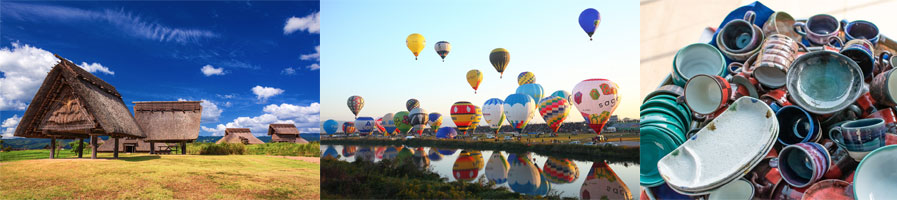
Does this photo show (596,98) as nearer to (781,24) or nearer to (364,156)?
(364,156)

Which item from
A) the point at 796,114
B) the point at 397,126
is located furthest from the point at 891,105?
the point at 397,126

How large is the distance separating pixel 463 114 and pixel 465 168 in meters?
11.9

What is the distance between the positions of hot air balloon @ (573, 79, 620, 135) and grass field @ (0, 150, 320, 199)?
11618 millimetres

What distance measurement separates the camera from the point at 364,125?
30.5m

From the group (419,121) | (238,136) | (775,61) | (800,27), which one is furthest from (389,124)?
(775,61)

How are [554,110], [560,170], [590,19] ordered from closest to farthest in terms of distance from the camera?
[560,170] → [590,19] → [554,110]

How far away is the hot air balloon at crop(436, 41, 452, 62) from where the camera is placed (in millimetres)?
23905

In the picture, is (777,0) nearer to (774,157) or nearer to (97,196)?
(774,157)

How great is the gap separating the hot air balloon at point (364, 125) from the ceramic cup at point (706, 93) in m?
27.9

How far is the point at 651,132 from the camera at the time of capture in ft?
12.1

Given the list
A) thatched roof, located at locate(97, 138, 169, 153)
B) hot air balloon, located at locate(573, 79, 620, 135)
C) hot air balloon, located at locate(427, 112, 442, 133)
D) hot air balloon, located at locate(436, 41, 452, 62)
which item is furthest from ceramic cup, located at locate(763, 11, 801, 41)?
hot air balloon, located at locate(427, 112, 442, 133)

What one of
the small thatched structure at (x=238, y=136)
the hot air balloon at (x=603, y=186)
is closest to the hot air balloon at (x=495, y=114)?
the hot air balloon at (x=603, y=186)

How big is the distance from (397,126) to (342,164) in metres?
18.9

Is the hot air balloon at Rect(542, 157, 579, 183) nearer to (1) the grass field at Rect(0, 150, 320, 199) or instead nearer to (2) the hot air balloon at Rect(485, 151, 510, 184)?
(2) the hot air balloon at Rect(485, 151, 510, 184)
